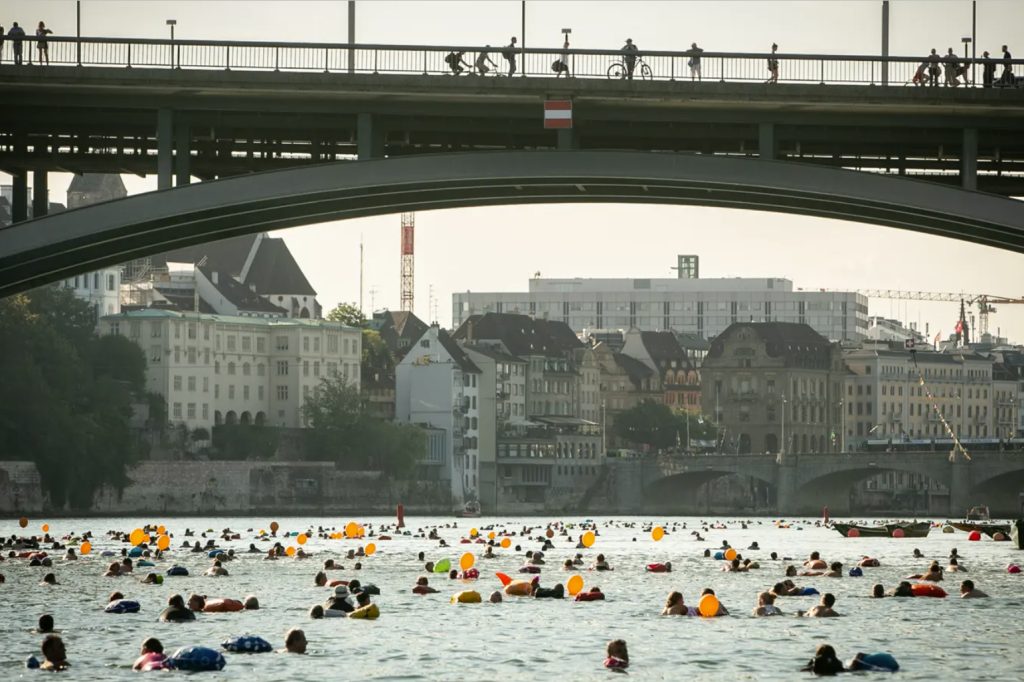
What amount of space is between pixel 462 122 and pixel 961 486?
125252mm

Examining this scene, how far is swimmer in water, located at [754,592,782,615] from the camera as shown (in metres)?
54.6

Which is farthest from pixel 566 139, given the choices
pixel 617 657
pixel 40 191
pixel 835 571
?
pixel 835 571

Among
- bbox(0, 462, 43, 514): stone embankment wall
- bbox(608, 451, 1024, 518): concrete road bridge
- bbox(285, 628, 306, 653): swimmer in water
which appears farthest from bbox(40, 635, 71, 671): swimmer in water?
bbox(608, 451, 1024, 518): concrete road bridge

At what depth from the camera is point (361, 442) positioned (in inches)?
7564

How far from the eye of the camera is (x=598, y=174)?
49.1m

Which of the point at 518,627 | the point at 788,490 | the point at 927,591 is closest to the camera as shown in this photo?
the point at 518,627

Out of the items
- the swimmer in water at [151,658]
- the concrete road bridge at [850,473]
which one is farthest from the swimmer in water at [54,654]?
the concrete road bridge at [850,473]

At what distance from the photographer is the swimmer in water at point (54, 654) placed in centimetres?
4150

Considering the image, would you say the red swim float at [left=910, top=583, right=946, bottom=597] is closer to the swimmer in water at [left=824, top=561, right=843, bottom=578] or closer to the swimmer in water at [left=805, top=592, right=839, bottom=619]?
the swimmer in water at [left=805, top=592, right=839, bottom=619]

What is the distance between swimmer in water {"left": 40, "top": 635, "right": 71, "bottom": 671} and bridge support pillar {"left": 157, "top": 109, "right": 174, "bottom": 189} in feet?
35.2

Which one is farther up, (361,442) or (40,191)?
(40,191)

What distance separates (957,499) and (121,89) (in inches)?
5121

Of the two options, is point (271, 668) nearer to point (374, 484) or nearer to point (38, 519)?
point (38, 519)

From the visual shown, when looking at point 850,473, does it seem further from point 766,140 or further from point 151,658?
point 151,658
